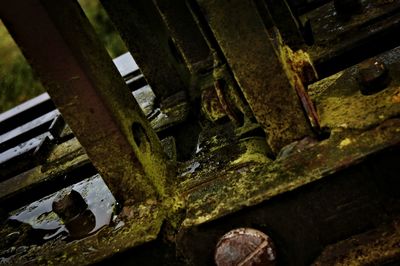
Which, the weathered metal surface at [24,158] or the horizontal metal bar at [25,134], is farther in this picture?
the horizontal metal bar at [25,134]

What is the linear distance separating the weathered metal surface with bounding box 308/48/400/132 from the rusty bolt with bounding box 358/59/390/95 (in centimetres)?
2

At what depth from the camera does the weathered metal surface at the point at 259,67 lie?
4.05 ft

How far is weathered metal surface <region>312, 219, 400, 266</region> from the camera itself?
4.12ft

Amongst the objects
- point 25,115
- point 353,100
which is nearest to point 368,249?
point 353,100

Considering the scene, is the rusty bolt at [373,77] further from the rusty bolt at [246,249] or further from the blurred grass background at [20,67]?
the blurred grass background at [20,67]

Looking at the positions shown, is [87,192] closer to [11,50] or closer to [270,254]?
[270,254]

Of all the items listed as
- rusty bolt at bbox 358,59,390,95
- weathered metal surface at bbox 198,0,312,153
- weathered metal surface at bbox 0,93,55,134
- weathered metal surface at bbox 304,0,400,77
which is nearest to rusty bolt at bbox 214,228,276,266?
weathered metal surface at bbox 198,0,312,153

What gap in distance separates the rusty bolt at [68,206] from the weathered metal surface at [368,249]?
3.60 feet

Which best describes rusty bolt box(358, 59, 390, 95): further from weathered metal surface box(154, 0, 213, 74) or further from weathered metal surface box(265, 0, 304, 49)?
weathered metal surface box(154, 0, 213, 74)

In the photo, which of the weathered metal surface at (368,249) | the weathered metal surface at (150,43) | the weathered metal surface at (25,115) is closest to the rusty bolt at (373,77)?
the weathered metal surface at (368,249)

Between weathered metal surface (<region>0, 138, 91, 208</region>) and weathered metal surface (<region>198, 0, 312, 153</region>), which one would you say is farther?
weathered metal surface (<region>0, 138, 91, 208</region>)

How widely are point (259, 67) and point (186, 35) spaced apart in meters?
1.06

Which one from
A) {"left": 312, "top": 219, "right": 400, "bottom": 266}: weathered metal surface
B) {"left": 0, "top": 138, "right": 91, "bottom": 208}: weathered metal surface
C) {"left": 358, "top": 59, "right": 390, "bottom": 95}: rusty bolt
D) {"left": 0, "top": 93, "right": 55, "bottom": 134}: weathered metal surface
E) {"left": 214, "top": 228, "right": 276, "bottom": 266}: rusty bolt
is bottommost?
{"left": 312, "top": 219, "right": 400, "bottom": 266}: weathered metal surface

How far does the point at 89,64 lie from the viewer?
4.32ft
